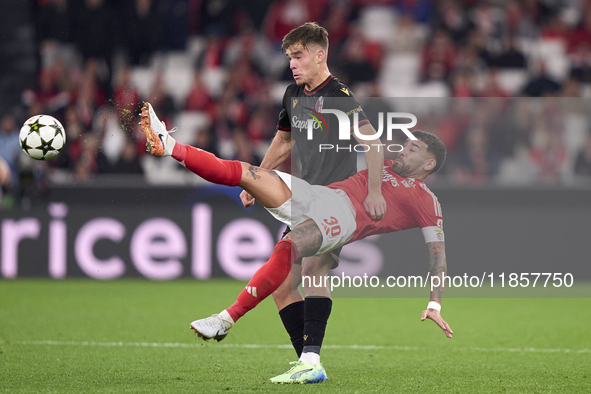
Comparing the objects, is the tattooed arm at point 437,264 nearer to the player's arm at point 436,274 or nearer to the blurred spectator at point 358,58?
the player's arm at point 436,274

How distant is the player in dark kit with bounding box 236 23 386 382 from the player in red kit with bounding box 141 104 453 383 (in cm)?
10

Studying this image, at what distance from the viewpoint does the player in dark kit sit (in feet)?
15.2

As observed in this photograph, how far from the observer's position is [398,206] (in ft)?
16.2

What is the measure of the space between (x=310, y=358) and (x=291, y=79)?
24.8 feet

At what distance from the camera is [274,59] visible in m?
12.2

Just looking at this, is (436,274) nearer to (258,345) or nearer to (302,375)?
(302,375)

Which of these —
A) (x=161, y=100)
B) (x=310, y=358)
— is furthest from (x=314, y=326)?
(x=161, y=100)

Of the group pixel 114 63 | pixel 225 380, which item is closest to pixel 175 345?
pixel 225 380

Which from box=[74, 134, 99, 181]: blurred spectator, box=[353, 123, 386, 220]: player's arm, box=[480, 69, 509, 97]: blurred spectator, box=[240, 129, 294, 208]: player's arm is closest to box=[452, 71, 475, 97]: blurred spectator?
box=[480, 69, 509, 97]: blurred spectator

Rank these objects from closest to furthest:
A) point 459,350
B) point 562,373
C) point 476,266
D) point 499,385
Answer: point 499,385 < point 562,373 < point 459,350 < point 476,266

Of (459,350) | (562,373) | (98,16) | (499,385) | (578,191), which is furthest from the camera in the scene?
(98,16)

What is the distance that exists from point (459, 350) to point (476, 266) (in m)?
2.58

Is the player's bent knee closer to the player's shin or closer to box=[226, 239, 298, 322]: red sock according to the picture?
box=[226, 239, 298, 322]: red sock

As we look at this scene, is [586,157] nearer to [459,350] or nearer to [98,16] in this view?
[459,350]
